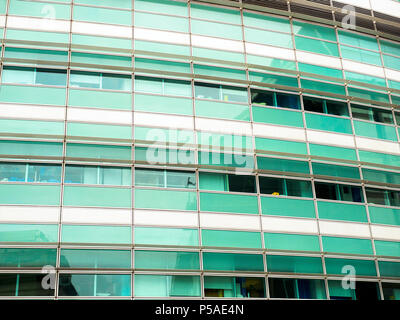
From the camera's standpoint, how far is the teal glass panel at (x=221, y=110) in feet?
62.5

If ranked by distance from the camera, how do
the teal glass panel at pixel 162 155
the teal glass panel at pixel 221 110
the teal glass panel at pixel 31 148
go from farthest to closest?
the teal glass panel at pixel 221 110 → the teal glass panel at pixel 162 155 → the teal glass panel at pixel 31 148

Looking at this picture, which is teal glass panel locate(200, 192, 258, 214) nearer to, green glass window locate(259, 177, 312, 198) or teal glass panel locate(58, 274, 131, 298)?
green glass window locate(259, 177, 312, 198)

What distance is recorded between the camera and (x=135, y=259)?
16375 mm

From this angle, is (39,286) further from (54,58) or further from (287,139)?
(287,139)

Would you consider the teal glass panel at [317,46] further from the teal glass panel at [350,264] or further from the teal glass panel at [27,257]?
the teal glass panel at [27,257]

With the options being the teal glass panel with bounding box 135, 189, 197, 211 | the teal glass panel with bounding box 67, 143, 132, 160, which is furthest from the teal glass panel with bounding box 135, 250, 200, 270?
the teal glass panel with bounding box 67, 143, 132, 160

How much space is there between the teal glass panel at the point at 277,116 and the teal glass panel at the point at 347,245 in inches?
180

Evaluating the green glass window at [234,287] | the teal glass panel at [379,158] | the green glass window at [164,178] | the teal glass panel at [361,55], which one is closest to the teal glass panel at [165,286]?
the green glass window at [234,287]

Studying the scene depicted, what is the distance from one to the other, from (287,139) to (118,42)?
7.29m

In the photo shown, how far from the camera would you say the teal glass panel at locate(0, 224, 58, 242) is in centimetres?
1575

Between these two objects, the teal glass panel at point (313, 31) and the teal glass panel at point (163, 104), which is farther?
the teal glass panel at point (313, 31)

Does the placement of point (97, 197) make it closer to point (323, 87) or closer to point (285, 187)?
point (285, 187)

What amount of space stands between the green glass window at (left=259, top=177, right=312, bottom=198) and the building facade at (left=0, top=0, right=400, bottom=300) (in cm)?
5
